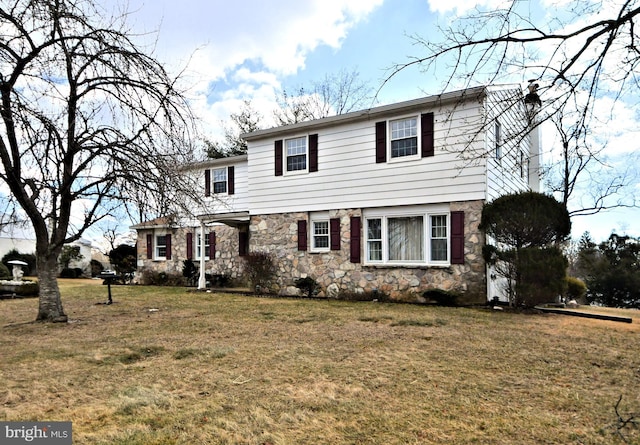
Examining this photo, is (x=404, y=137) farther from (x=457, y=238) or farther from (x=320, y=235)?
(x=320, y=235)

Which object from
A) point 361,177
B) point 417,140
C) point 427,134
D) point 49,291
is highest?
point 427,134

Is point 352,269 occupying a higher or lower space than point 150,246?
lower

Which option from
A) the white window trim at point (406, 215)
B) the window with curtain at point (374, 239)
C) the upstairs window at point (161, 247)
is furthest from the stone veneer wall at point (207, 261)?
the white window trim at point (406, 215)

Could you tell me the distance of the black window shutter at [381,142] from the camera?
1181 centimetres

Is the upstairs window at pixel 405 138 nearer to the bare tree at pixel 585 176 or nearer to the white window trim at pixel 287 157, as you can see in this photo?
the white window trim at pixel 287 157

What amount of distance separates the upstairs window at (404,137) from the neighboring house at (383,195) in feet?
0.09

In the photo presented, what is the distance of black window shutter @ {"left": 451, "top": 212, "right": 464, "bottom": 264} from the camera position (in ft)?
34.5

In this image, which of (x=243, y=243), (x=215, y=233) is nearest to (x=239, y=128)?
(x=215, y=233)

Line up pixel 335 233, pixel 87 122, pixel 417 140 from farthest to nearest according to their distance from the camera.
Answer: pixel 335 233 → pixel 417 140 → pixel 87 122

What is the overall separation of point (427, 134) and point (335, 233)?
389cm

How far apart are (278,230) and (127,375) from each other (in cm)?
959

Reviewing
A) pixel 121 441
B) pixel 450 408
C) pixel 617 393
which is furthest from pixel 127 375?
pixel 617 393

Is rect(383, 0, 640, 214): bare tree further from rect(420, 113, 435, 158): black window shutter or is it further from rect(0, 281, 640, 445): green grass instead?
rect(420, 113, 435, 158): black window shutter

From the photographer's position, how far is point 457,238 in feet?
34.7
